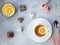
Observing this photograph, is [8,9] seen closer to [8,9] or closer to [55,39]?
[8,9]

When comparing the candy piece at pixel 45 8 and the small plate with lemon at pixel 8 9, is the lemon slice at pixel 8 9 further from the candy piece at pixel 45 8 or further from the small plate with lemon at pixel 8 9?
the candy piece at pixel 45 8

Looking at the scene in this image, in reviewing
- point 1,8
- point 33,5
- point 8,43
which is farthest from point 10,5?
point 8,43

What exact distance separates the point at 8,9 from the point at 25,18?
0.22 meters

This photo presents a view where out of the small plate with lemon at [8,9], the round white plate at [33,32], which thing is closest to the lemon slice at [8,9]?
the small plate with lemon at [8,9]

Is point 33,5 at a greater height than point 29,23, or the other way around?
point 33,5

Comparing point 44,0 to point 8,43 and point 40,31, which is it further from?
point 8,43

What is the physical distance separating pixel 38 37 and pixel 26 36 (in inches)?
5.5

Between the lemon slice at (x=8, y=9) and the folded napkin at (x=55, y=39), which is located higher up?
the lemon slice at (x=8, y=9)

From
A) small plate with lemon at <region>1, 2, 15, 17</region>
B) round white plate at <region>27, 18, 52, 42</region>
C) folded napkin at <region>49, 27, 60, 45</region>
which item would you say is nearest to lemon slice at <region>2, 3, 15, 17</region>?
small plate with lemon at <region>1, 2, 15, 17</region>

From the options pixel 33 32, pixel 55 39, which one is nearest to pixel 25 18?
pixel 33 32

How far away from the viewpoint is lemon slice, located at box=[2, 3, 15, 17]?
7.52 feet

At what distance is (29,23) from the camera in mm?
2258

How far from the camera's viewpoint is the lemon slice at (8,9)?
229cm

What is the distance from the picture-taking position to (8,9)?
230 cm
